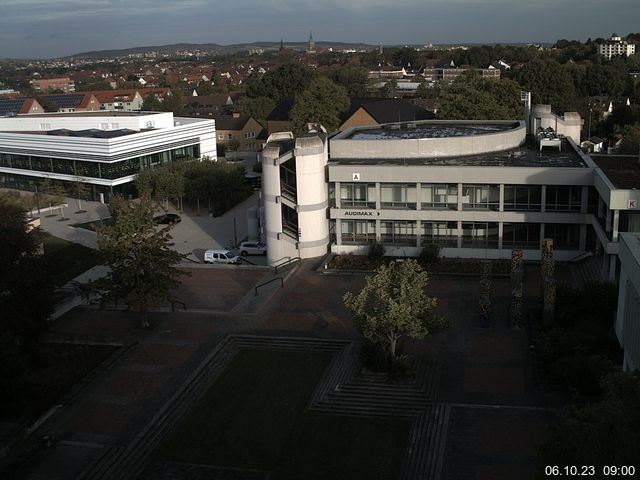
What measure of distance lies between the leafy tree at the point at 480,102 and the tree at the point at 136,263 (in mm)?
39184

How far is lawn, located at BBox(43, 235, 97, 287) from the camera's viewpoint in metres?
38.5

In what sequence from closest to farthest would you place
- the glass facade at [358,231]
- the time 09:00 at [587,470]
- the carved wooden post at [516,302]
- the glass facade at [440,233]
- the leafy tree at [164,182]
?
the time 09:00 at [587,470] < the carved wooden post at [516,302] < the glass facade at [440,233] < the glass facade at [358,231] < the leafy tree at [164,182]

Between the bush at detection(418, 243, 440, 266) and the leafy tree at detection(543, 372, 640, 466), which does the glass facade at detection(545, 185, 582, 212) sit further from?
the leafy tree at detection(543, 372, 640, 466)

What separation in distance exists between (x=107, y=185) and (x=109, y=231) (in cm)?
3042

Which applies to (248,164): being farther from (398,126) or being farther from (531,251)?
(531,251)

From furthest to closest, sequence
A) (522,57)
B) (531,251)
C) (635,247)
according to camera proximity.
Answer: (522,57) → (531,251) → (635,247)

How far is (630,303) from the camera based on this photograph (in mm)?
19781

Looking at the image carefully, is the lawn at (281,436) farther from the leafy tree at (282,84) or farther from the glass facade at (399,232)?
the leafy tree at (282,84)

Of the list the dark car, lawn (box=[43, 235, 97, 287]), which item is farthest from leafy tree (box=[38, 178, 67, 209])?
the dark car

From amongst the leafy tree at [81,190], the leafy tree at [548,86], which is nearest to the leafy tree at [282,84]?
the leafy tree at [548,86]

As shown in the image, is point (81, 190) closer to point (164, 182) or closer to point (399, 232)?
point (164, 182)

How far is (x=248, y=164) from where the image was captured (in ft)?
250

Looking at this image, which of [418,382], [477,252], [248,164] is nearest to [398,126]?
→ [477,252]

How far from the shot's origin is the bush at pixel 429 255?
114ft
